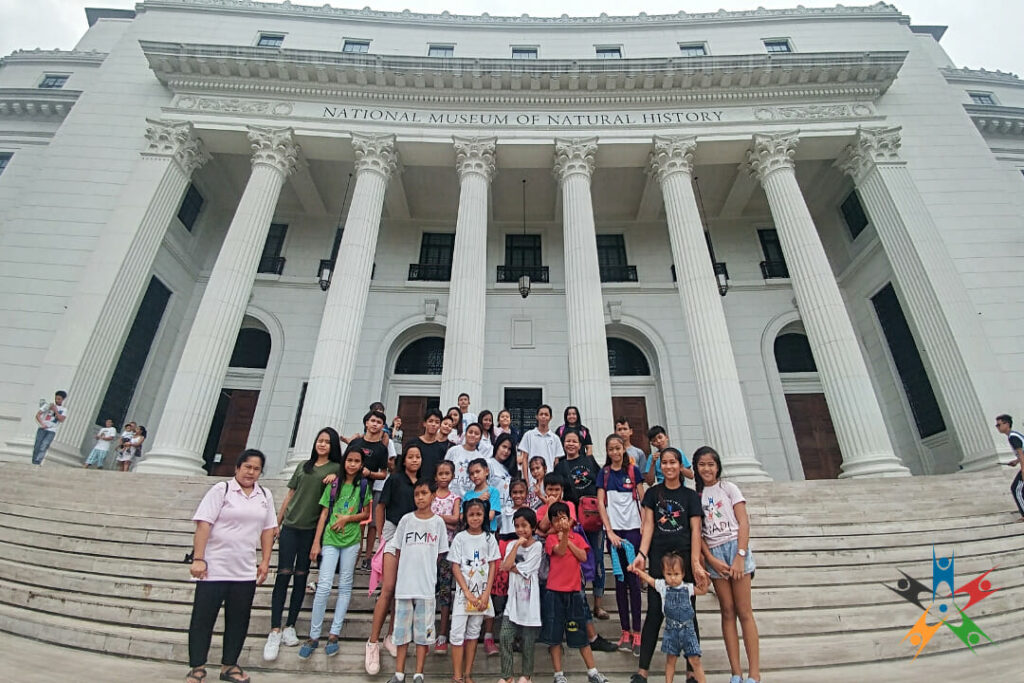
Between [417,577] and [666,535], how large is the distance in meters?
2.34

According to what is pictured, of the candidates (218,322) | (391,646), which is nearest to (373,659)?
(391,646)

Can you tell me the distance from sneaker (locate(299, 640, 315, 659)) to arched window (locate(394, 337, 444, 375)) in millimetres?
13009

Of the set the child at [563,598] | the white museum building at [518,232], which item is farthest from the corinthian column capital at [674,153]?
the child at [563,598]

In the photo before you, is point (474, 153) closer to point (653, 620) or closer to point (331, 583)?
point (331, 583)

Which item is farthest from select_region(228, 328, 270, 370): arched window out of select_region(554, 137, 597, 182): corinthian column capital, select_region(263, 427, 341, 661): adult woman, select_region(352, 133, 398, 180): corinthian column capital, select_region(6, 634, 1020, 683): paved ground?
select_region(263, 427, 341, 661): adult woman

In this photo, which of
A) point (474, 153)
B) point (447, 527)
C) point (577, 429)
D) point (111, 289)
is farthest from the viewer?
point (474, 153)

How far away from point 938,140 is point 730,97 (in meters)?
6.92

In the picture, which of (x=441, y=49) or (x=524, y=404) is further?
(x=441, y=49)

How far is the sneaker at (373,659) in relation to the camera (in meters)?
4.26

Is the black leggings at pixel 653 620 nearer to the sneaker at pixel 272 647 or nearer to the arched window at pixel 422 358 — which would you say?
the sneaker at pixel 272 647

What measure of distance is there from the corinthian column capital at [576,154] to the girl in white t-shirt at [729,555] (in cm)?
1240

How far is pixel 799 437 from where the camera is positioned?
16.0 meters

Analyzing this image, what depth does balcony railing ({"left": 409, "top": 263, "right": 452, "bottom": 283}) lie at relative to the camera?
18.3 metres

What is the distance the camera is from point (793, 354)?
17.4m
